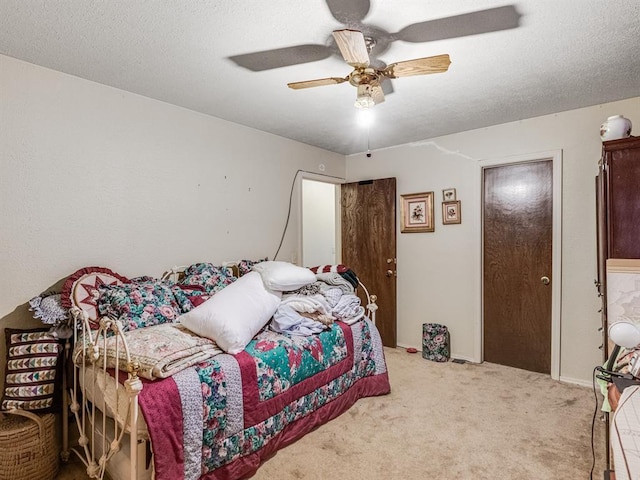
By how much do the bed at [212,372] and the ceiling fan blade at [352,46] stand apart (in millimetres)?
1560

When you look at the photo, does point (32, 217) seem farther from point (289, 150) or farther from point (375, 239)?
point (375, 239)

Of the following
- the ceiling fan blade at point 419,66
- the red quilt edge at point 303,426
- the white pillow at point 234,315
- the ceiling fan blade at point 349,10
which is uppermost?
the ceiling fan blade at point 349,10

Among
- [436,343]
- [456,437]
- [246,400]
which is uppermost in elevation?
[246,400]

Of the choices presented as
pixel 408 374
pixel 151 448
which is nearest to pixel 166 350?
pixel 151 448

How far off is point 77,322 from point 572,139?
402 cm

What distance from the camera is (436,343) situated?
3.74 m

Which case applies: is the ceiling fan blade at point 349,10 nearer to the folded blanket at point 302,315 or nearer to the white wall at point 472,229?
the folded blanket at point 302,315

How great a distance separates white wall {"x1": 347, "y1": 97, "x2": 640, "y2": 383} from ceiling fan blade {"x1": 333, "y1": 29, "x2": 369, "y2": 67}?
2.25 meters

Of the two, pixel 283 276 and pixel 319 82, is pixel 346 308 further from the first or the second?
pixel 319 82

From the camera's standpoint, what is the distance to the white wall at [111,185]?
85.0 inches

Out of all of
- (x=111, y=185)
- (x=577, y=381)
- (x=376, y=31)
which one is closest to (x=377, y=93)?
(x=376, y=31)

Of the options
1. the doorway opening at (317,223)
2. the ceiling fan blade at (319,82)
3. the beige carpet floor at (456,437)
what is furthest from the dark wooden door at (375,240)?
the ceiling fan blade at (319,82)

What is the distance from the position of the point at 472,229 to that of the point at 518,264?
547 millimetres

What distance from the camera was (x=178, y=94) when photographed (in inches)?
106
